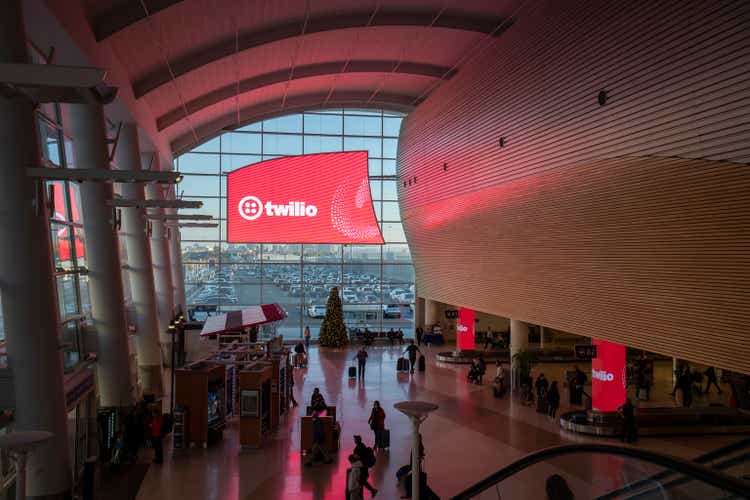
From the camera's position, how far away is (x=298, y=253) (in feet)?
108

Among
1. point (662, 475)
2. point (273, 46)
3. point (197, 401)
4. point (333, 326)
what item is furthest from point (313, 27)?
point (662, 475)

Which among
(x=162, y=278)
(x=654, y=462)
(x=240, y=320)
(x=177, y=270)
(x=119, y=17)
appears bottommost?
(x=240, y=320)

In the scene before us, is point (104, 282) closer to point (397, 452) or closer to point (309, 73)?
point (397, 452)

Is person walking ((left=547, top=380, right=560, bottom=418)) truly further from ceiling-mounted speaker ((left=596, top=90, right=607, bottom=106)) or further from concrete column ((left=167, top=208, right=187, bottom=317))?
concrete column ((left=167, top=208, right=187, bottom=317))


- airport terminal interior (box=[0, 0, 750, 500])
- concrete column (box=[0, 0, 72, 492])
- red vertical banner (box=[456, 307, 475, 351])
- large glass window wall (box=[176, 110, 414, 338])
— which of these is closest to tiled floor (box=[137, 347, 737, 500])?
airport terminal interior (box=[0, 0, 750, 500])

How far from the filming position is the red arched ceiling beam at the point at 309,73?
2355 centimetres

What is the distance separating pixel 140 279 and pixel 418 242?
12.6 metres

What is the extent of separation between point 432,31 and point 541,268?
29.1ft

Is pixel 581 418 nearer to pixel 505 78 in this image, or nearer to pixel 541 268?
pixel 541 268

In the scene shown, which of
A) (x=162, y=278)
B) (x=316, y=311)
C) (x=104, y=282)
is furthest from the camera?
(x=316, y=311)

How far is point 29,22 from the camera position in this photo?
9648 millimetres

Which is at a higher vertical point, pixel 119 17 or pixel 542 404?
pixel 119 17

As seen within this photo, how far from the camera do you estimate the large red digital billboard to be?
77.6 ft

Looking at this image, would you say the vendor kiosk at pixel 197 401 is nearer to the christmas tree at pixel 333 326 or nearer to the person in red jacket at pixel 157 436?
the person in red jacket at pixel 157 436
